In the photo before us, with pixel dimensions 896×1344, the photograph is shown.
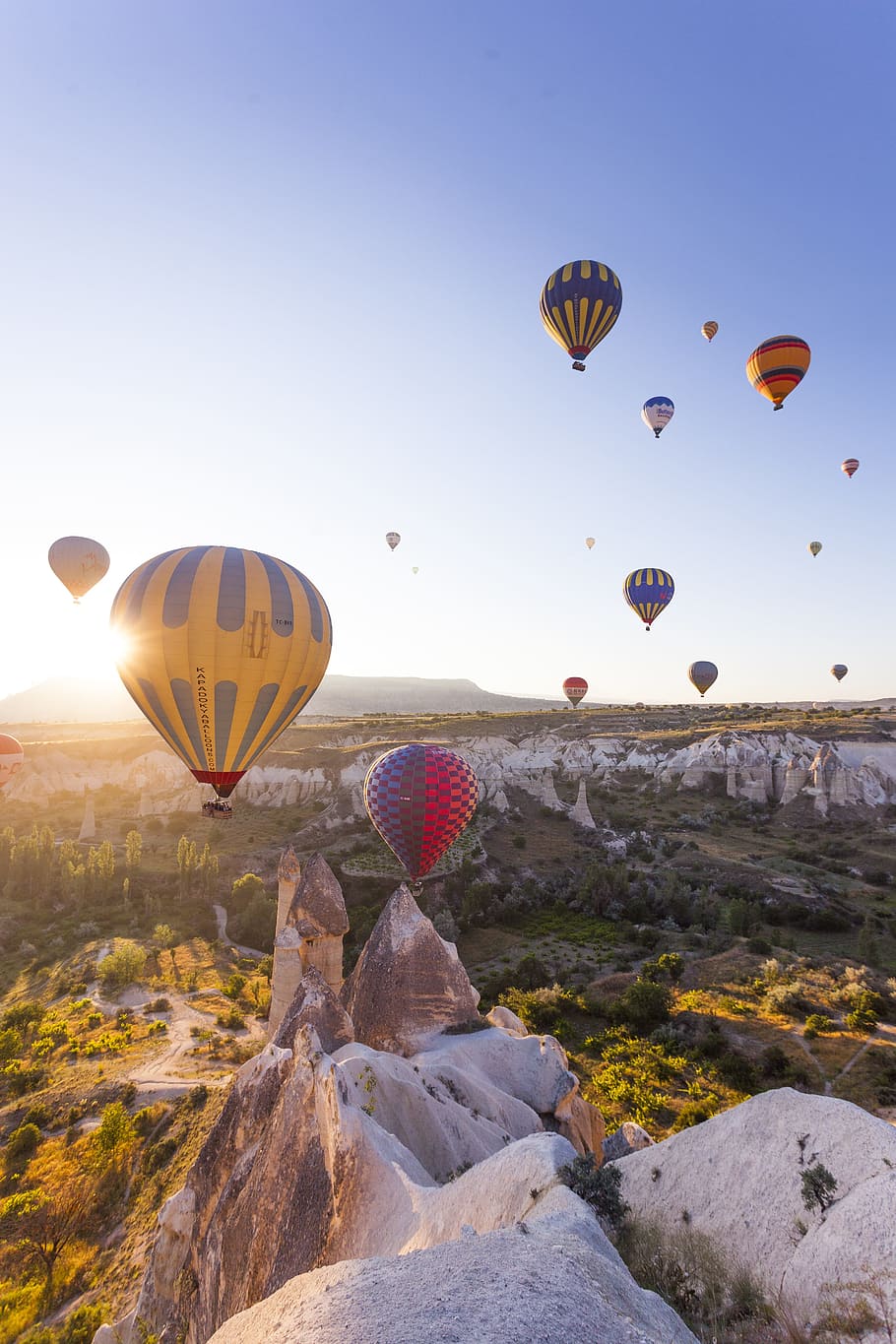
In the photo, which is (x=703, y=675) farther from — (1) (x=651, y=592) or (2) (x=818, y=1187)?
(2) (x=818, y=1187)

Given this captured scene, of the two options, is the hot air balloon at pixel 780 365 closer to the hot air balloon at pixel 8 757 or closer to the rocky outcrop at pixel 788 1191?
the rocky outcrop at pixel 788 1191

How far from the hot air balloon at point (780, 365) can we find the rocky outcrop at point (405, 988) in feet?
105

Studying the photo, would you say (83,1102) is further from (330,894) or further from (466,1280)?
(466,1280)

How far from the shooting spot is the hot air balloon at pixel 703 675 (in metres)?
61.6

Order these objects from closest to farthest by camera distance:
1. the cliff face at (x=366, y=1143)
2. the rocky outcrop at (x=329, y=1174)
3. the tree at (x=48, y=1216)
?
the rocky outcrop at (x=329, y=1174) < the cliff face at (x=366, y=1143) < the tree at (x=48, y=1216)

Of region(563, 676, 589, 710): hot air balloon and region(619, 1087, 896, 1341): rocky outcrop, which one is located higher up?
region(563, 676, 589, 710): hot air balloon

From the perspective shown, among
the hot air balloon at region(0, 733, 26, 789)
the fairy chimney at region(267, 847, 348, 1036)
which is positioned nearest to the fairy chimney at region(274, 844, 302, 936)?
the fairy chimney at region(267, 847, 348, 1036)

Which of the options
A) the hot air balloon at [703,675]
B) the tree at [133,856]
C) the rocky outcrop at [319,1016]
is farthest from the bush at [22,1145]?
the hot air balloon at [703,675]

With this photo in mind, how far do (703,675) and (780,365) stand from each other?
35.9 m

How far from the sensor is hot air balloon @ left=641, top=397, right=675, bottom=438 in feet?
123

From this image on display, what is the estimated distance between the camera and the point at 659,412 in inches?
1471

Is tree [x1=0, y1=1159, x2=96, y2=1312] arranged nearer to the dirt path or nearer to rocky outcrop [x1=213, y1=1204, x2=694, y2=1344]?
rocky outcrop [x1=213, y1=1204, x2=694, y2=1344]

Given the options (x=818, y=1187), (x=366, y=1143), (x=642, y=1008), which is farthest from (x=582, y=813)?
(x=818, y=1187)

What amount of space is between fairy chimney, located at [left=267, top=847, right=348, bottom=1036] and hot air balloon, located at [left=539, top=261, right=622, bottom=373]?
25846mm
